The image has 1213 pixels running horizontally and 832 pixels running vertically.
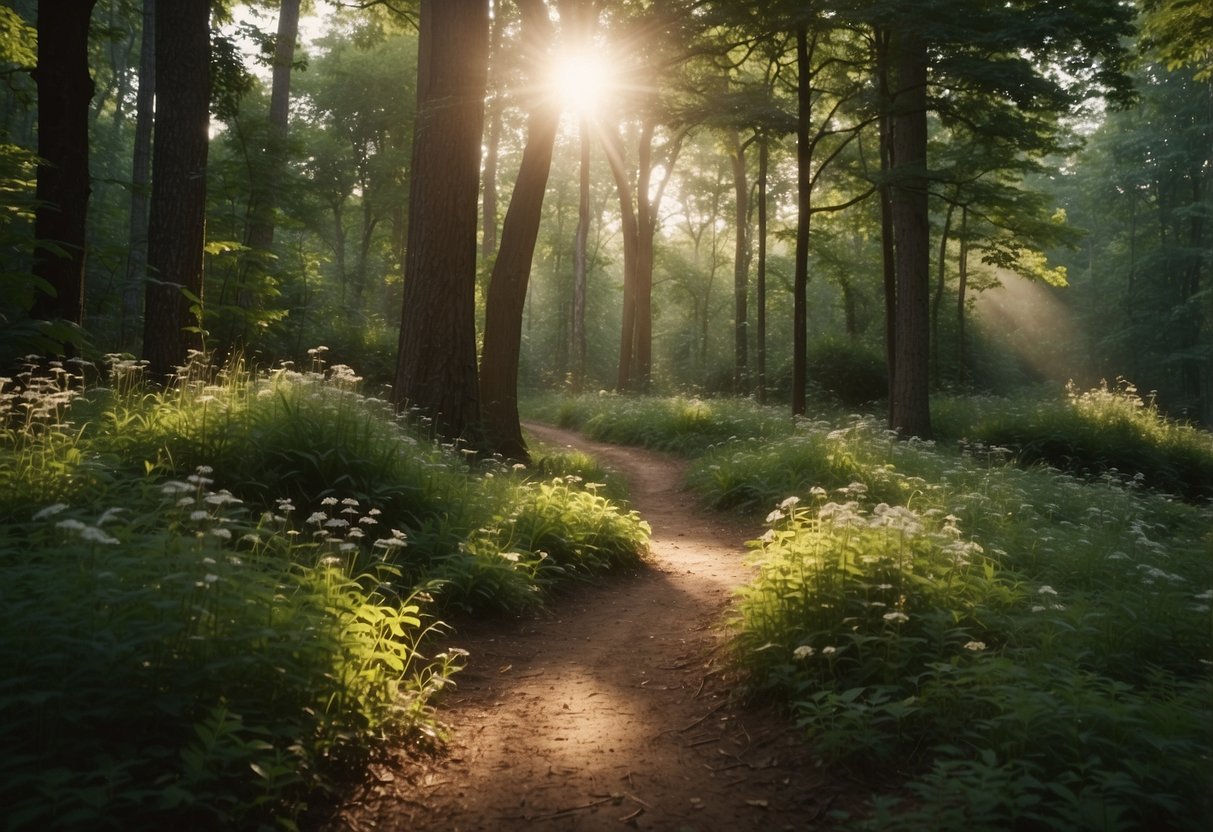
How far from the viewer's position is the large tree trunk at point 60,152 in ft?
24.5

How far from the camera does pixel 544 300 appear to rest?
56531mm

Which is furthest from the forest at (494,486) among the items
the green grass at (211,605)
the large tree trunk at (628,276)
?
the large tree trunk at (628,276)

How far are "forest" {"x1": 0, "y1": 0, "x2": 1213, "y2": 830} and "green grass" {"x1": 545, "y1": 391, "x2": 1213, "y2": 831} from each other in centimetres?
3

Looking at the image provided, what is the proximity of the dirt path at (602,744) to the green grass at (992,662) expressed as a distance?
0.98 ft

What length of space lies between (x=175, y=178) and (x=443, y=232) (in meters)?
2.98

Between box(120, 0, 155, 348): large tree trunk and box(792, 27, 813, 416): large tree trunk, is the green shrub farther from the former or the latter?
box(120, 0, 155, 348): large tree trunk

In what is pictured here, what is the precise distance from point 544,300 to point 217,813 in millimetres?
54930

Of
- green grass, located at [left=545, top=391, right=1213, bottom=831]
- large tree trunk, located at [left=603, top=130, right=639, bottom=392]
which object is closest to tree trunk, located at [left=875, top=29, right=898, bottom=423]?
green grass, located at [left=545, top=391, right=1213, bottom=831]

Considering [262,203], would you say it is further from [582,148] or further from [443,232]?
[582,148]

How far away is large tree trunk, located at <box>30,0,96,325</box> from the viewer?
294 inches

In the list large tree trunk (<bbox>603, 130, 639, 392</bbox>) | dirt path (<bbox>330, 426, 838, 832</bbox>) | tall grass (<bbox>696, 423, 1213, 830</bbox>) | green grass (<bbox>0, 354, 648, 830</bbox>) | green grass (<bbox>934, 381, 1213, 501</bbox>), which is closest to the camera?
green grass (<bbox>0, 354, 648, 830</bbox>)

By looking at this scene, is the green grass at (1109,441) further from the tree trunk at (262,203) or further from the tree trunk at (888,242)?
the tree trunk at (262,203)

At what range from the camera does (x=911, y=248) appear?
13.3 m

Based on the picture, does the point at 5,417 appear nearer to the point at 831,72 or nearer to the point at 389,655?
the point at 389,655
